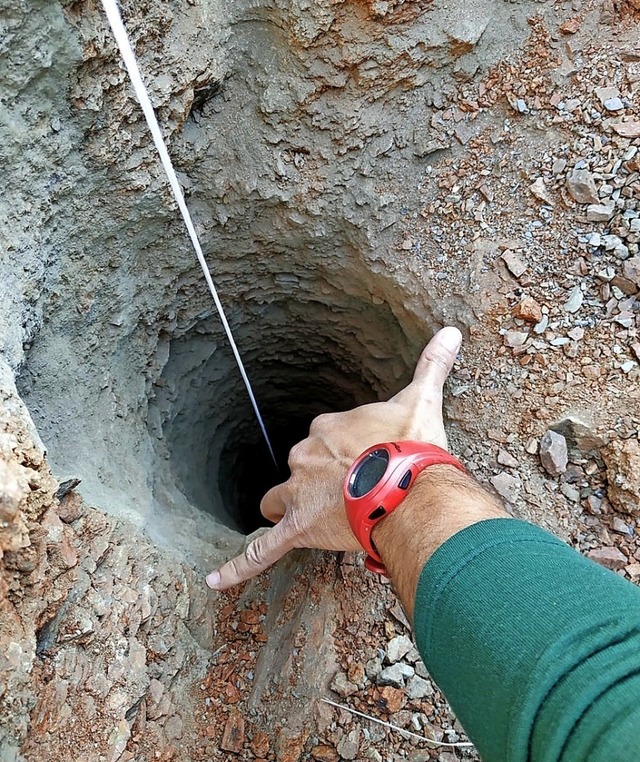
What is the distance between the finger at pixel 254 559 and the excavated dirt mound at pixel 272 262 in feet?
0.24

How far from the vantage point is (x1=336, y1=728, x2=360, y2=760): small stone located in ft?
4.44

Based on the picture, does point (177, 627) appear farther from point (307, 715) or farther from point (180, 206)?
A: point (180, 206)

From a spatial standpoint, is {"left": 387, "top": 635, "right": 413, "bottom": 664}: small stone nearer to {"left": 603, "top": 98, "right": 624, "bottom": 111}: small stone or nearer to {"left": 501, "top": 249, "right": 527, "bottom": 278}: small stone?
{"left": 501, "top": 249, "right": 527, "bottom": 278}: small stone

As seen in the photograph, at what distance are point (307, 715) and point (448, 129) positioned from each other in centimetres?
186

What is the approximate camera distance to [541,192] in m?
1.81

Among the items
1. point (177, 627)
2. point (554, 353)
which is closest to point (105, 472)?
point (177, 627)

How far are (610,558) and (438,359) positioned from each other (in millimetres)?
718

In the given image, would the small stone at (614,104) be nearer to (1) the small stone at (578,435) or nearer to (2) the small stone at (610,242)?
(2) the small stone at (610,242)

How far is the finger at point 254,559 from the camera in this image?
152 centimetres

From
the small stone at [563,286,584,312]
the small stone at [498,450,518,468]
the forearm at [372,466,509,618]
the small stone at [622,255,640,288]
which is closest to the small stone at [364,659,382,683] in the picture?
the forearm at [372,466,509,618]

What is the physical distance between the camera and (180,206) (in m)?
1.92

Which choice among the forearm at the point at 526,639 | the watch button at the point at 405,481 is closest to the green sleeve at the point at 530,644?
the forearm at the point at 526,639

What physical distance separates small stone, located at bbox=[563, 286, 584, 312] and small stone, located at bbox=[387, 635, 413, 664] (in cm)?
109

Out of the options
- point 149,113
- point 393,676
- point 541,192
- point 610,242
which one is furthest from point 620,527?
point 149,113
